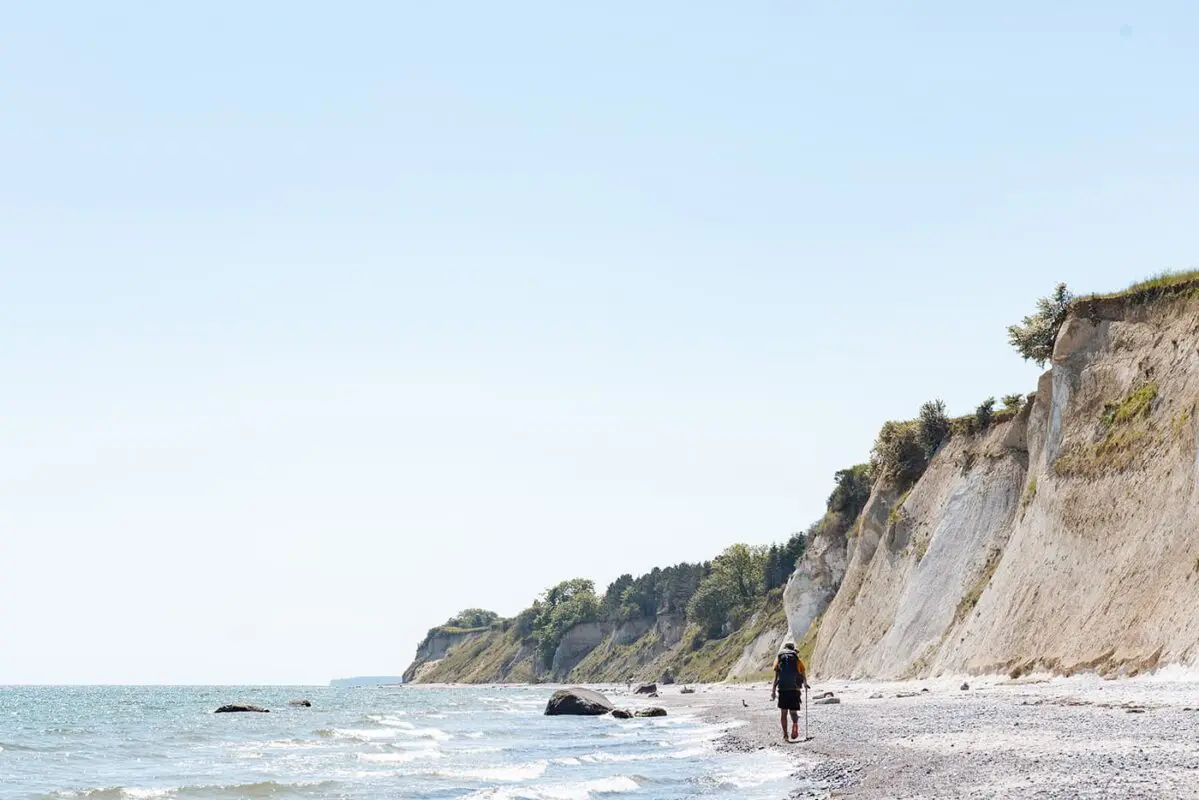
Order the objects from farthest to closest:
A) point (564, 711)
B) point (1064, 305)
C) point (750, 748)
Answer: point (564, 711) → point (1064, 305) → point (750, 748)

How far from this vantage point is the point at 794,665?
2603cm

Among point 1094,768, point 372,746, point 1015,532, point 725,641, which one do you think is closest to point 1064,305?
point 1015,532

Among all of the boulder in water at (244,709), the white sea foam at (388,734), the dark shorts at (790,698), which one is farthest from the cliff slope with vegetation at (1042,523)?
the boulder in water at (244,709)

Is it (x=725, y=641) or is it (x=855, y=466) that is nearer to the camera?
(x=855, y=466)

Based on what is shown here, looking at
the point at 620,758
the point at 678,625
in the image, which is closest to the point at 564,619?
the point at 678,625

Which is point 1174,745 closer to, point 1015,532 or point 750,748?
point 750,748

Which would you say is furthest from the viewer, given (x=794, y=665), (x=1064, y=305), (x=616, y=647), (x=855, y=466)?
(x=616, y=647)

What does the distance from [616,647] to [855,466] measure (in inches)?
3672

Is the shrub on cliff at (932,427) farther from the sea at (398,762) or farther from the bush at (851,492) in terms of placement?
the sea at (398,762)

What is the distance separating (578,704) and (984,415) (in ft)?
88.3

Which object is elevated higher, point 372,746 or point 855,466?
point 855,466

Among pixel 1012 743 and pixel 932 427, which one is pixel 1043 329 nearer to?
pixel 932 427

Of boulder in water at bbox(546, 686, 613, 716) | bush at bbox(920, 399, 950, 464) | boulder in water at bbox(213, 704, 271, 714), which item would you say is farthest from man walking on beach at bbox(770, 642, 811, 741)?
boulder in water at bbox(213, 704, 271, 714)

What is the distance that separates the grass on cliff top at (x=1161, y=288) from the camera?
138ft
